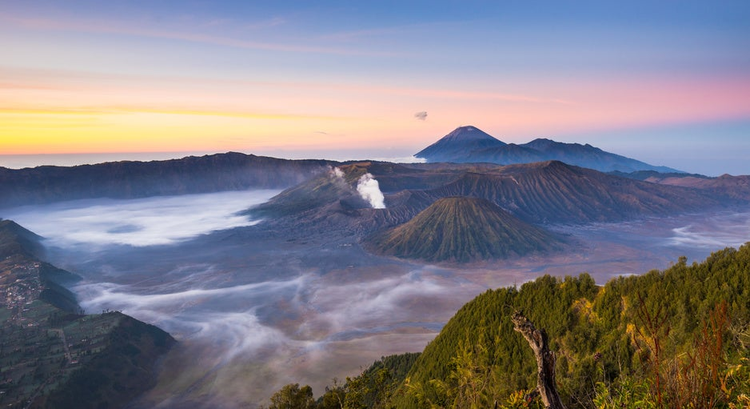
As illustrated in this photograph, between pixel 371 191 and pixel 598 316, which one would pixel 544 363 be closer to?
pixel 598 316

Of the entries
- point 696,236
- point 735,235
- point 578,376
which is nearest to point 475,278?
point 578,376

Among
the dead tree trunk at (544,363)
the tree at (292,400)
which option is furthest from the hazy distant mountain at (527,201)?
the dead tree trunk at (544,363)

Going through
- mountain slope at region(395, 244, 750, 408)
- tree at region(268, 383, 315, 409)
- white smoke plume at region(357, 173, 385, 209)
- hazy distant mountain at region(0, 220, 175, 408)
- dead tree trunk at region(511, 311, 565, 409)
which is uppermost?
A: white smoke plume at region(357, 173, 385, 209)

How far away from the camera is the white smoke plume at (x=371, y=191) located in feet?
583

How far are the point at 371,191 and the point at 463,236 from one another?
73.0 m

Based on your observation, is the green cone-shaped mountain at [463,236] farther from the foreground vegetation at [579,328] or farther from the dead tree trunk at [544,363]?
the dead tree trunk at [544,363]

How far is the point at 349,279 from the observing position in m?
101

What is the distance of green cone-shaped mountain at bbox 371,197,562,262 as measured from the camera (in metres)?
119

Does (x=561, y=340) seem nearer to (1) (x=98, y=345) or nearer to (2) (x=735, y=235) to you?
(1) (x=98, y=345)

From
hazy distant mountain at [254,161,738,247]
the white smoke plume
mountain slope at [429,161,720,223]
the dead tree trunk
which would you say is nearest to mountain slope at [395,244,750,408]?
the dead tree trunk

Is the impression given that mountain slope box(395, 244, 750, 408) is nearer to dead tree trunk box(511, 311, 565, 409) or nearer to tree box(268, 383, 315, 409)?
tree box(268, 383, 315, 409)

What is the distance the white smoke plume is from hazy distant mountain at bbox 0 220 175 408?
119 metres

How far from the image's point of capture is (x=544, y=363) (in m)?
5.24

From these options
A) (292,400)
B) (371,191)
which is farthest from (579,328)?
(371,191)
